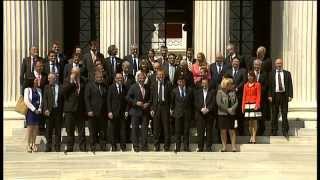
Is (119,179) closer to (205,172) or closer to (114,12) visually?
(205,172)

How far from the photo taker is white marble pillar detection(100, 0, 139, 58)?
22109 millimetres

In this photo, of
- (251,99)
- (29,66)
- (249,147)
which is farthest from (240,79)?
(29,66)

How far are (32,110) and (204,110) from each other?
14.1 ft

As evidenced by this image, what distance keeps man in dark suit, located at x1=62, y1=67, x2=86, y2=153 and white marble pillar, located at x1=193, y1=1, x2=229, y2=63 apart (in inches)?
229

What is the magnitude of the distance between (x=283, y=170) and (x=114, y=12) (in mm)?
8368

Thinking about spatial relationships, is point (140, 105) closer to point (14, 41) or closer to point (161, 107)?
point (161, 107)

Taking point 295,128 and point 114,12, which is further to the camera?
point 114,12

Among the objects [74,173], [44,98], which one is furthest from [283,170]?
[44,98]

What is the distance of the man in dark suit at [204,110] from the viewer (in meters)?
17.5

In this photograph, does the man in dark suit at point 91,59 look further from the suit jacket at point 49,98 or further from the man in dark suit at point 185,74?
the man in dark suit at point 185,74

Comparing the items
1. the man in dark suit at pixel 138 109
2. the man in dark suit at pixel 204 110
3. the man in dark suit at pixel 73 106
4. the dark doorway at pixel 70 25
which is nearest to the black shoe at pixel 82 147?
the man in dark suit at pixel 73 106

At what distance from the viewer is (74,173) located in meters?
16.3

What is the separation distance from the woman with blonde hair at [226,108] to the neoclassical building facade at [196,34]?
4745 mm

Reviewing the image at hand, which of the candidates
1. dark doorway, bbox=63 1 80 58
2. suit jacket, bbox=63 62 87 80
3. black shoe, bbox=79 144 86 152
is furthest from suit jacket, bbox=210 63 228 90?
dark doorway, bbox=63 1 80 58
